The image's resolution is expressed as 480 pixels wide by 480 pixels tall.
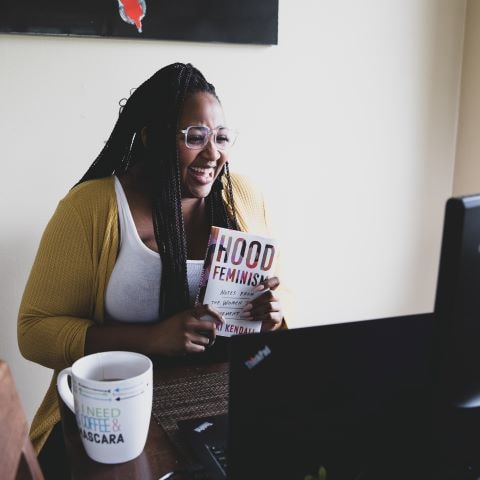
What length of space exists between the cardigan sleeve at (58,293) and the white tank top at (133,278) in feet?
0.17

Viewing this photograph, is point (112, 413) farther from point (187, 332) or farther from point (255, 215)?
point (255, 215)

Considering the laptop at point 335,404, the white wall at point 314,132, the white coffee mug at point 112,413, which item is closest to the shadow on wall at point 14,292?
the white wall at point 314,132

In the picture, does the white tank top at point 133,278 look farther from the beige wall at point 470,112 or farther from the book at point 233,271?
the beige wall at point 470,112

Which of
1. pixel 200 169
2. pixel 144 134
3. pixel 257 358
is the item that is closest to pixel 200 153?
pixel 200 169

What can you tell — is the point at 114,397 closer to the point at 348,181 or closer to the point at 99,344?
the point at 99,344

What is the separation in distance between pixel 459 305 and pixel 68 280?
87 cm

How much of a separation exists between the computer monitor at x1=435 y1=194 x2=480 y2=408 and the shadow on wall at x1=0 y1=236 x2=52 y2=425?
1333 millimetres

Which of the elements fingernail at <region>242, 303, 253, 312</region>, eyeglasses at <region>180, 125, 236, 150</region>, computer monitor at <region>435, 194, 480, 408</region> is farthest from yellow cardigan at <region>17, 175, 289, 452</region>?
computer monitor at <region>435, 194, 480, 408</region>

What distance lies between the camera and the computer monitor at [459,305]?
21.2 inches

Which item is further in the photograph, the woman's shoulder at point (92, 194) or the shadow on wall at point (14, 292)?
the shadow on wall at point (14, 292)

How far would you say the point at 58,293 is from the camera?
1.20 m

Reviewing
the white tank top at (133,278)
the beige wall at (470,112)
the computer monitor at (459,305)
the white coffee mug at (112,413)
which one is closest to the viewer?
the computer monitor at (459,305)

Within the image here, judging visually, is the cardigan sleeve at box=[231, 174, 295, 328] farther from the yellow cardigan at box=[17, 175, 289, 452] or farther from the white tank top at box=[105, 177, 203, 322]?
the yellow cardigan at box=[17, 175, 289, 452]

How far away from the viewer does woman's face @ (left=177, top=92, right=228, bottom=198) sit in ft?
4.25
